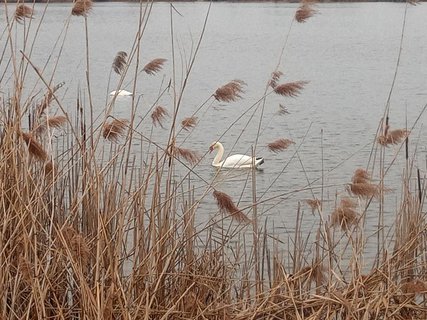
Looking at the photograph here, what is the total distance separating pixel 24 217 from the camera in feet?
10.3

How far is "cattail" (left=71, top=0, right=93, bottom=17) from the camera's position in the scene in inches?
137

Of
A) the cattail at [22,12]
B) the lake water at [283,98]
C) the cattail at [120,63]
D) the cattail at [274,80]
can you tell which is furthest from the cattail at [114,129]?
the cattail at [274,80]

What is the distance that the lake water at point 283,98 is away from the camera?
323 inches

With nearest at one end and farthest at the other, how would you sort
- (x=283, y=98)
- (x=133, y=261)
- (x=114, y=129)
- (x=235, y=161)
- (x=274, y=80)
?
1. (x=133, y=261)
2. (x=114, y=129)
3. (x=274, y=80)
4. (x=235, y=161)
5. (x=283, y=98)

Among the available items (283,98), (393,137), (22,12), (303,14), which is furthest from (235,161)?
(283,98)

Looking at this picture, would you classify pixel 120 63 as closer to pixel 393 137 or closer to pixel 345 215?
pixel 345 215

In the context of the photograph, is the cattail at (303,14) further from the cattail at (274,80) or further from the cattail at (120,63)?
the cattail at (120,63)

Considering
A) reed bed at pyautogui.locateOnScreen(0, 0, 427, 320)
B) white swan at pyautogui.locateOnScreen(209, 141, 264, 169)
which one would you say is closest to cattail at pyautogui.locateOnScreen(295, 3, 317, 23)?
reed bed at pyautogui.locateOnScreen(0, 0, 427, 320)

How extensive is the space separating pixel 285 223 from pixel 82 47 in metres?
18.1

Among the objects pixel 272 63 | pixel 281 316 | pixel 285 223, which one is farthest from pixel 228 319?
pixel 272 63

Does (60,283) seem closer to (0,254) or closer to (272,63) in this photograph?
(0,254)

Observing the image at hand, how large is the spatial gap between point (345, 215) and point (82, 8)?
1273 mm

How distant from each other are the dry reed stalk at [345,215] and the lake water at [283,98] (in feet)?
0.46

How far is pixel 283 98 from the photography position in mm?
15727
